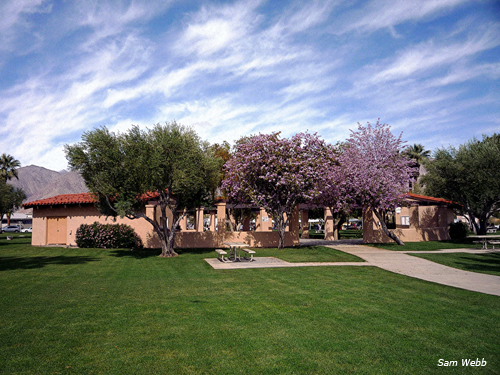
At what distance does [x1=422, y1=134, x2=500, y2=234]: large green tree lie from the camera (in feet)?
93.6

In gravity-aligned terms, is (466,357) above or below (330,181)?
below

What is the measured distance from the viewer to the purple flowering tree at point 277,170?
2316 centimetres

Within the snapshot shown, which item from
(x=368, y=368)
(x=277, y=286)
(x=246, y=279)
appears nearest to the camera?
(x=368, y=368)

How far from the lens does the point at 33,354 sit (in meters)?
5.58

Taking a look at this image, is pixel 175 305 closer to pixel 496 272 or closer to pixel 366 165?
pixel 496 272

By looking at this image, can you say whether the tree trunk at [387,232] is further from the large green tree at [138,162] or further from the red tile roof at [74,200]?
the red tile roof at [74,200]

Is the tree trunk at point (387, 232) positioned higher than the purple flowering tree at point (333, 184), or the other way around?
the purple flowering tree at point (333, 184)

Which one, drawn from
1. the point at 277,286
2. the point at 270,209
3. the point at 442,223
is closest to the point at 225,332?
the point at 277,286

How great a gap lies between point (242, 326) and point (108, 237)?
69.6ft

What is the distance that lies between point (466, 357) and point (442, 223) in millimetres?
32827

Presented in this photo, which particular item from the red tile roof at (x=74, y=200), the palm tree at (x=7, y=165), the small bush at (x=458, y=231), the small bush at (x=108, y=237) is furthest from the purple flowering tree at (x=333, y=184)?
the palm tree at (x=7, y=165)

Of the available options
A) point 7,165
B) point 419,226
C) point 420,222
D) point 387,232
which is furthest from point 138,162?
point 7,165

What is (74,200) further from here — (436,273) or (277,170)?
(436,273)

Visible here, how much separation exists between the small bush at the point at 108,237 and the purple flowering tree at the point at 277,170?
312 inches
